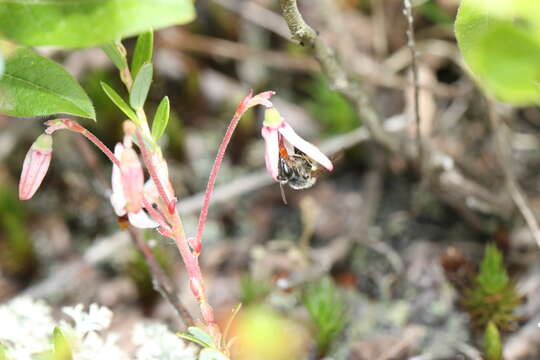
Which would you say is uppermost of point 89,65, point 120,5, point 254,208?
point 120,5

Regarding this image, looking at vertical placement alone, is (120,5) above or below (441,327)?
above

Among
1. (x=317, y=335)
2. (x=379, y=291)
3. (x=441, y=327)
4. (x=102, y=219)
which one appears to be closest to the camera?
(x=317, y=335)

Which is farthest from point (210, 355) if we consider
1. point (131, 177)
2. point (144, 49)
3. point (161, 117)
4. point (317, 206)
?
point (317, 206)

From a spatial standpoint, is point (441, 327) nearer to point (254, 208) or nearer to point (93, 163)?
point (254, 208)

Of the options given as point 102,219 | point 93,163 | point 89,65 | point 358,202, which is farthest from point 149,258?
point 89,65

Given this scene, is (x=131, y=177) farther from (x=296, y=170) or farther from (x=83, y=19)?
(x=296, y=170)

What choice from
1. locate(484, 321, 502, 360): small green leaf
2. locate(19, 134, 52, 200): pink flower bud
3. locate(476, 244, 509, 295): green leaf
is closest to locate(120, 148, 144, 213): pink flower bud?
locate(19, 134, 52, 200): pink flower bud

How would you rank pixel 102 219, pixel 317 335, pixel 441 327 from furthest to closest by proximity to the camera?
pixel 102 219 → pixel 441 327 → pixel 317 335
